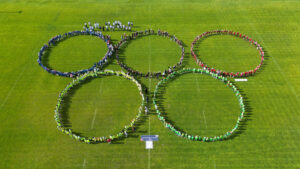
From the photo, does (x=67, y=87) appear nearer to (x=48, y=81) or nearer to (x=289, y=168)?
(x=48, y=81)

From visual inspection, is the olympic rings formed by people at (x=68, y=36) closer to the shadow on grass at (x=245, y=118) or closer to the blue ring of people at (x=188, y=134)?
the blue ring of people at (x=188, y=134)

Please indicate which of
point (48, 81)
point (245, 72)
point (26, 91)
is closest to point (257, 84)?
point (245, 72)

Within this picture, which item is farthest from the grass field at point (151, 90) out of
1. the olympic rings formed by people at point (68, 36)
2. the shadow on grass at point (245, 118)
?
the olympic rings formed by people at point (68, 36)

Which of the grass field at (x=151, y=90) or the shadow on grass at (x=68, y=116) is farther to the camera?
the shadow on grass at (x=68, y=116)

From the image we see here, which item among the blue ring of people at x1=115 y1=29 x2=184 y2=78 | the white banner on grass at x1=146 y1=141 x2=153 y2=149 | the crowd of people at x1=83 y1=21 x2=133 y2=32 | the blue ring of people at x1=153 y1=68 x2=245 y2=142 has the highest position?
the crowd of people at x1=83 y1=21 x2=133 y2=32

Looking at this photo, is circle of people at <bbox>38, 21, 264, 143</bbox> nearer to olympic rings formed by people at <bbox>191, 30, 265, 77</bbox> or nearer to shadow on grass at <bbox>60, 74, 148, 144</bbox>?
olympic rings formed by people at <bbox>191, 30, 265, 77</bbox>

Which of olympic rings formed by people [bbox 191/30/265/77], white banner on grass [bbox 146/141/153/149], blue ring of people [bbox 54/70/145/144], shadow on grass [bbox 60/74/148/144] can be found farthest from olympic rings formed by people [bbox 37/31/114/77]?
white banner on grass [bbox 146/141/153/149]

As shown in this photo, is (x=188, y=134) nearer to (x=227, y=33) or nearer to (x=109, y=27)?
(x=227, y=33)

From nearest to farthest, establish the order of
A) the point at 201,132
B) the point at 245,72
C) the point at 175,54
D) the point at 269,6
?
the point at 201,132
the point at 245,72
the point at 175,54
the point at 269,6
